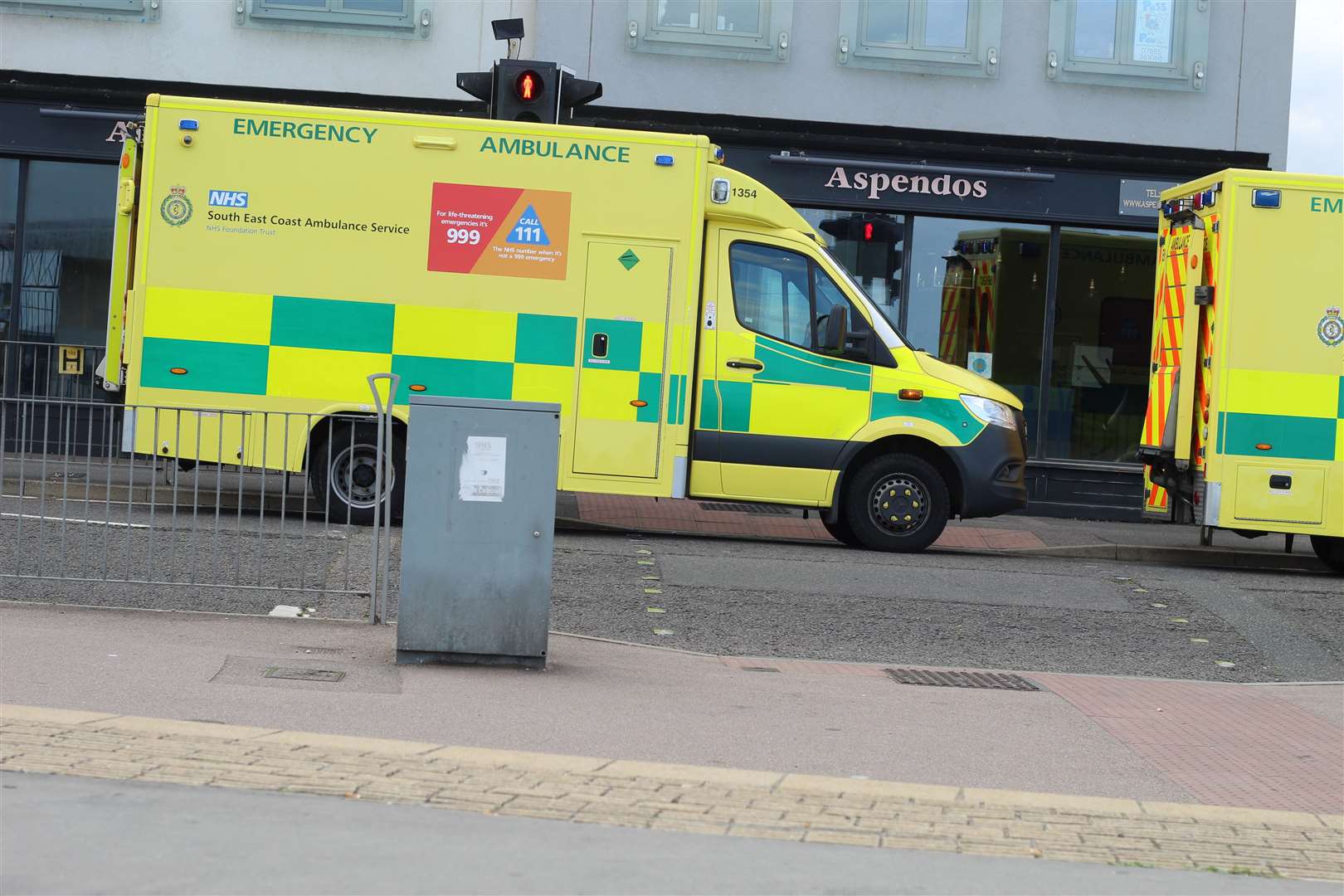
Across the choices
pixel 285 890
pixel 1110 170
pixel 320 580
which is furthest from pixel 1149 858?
pixel 1110 170

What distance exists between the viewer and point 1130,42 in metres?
16.9

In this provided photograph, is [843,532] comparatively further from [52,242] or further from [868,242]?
[52,242]

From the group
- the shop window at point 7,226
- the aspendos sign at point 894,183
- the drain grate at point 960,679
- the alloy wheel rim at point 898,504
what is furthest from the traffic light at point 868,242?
the drain grate at point 960,679

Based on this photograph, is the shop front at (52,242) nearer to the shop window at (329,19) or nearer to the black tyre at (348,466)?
A: the shop window at (329,19)

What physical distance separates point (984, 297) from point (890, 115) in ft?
7.07

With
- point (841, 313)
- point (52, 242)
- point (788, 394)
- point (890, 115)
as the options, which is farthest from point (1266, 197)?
point (52, 242)

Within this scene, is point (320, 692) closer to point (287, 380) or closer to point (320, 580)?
point (320, 580)

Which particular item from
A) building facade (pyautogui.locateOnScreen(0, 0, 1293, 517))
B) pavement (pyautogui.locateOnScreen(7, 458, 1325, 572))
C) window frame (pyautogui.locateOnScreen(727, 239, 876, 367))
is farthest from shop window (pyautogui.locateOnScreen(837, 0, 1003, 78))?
window frame (pyautogui.locateOnScreen(727, 239, 876, 367))

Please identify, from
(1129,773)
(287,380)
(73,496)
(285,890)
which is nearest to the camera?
(285,890)

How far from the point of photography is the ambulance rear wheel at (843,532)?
480 inches

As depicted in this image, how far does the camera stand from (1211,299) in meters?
12.3

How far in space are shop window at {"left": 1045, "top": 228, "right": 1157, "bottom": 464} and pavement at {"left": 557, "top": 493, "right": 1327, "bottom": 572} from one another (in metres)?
1.44

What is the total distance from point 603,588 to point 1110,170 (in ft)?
30.6

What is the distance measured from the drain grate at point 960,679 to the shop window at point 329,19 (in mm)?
10704
